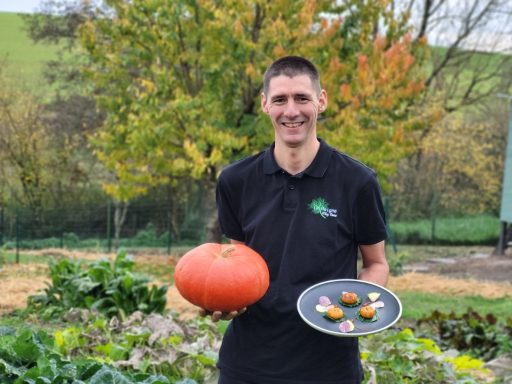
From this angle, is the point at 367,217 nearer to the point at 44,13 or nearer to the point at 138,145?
the point at 138,145

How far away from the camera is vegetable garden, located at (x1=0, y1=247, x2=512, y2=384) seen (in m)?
3.35

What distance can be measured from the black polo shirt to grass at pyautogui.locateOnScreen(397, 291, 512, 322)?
6949 mm

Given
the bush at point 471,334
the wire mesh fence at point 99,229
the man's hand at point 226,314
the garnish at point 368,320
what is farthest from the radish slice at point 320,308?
the wire mesh fence at point 99,229

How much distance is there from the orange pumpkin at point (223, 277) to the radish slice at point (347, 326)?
0.29 metres

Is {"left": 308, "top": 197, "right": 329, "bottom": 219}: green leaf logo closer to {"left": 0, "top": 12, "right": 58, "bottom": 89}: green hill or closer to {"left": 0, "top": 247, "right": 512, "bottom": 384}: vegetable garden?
{"left": 0, "top": 247, "right": 512, "bottom": 384}: vegetable garden

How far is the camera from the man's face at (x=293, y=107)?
2588mm

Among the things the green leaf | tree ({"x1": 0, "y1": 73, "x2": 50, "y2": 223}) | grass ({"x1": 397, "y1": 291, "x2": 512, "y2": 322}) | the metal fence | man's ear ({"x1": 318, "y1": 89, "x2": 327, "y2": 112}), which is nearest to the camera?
man's ear ({"x1": 318, "y1": 89, "x2": 327, "y2": 112})

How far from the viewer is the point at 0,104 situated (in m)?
23.0

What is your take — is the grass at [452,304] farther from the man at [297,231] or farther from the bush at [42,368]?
the man at [297,231]

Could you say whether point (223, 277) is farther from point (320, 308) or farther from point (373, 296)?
point (373, 296)

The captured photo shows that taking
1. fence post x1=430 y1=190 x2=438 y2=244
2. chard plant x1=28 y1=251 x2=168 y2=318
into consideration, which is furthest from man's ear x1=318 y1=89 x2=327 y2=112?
fence post x1=430 y1=190 x2=438 y2=244

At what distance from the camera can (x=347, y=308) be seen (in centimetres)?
262

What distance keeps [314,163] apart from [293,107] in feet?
0.73

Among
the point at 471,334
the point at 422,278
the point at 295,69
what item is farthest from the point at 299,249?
the point at 422,278
